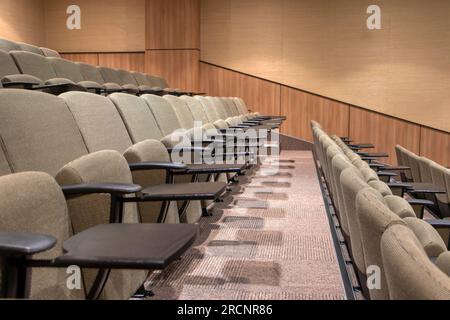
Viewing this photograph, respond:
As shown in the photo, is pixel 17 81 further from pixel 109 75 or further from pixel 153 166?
pixel 109 75

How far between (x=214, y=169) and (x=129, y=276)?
205 millimetres

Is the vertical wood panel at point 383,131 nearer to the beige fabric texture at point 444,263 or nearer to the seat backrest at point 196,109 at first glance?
the seat backrest at point 196,109

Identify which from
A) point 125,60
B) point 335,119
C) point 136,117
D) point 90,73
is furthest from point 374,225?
point 125,60

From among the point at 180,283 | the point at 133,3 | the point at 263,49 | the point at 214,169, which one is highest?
the point at 133,3

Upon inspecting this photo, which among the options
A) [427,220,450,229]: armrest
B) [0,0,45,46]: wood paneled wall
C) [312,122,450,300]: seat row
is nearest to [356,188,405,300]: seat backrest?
[312,122,450,300]: seat row

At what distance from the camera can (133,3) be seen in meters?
2.25

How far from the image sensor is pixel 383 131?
2.03 meters

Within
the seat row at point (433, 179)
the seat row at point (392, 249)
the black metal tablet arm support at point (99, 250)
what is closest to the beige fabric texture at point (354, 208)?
the seat row at point (392, 249)

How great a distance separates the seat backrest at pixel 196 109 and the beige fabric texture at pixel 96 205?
0.63 metres

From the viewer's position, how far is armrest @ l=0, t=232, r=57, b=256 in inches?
8.1

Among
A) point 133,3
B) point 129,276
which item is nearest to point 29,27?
point 133,3

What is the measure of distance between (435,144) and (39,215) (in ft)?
6.56

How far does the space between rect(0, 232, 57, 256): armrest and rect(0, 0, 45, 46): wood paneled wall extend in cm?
195
